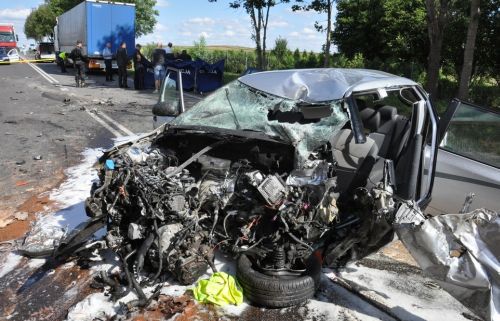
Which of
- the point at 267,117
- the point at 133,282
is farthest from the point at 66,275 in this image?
the point at 267,117

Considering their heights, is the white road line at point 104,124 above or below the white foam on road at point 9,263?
above

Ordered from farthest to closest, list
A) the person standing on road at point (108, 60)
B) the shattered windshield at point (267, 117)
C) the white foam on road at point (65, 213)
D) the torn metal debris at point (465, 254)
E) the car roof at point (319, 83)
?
the person standing on road at point (108, 60), the white foam on road at point (65, 213), the car roof at point (319, 83), the shattered windshield at point (267, 117), the torn metal debris at point (465, 254)

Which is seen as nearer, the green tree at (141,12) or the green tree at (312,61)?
Answer: the green tree at (312,61)

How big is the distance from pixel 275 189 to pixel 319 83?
100 centimetres

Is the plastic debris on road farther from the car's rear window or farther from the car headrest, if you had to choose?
the car's rear window

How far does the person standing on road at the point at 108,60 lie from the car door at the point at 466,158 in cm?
1945

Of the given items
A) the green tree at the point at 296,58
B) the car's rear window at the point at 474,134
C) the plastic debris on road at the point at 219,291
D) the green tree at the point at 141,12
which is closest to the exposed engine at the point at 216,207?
the plastic debris on road at the point at 219,291

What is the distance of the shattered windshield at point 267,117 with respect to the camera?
11.2 feet

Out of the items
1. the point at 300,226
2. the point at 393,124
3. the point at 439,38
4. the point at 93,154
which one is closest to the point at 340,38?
the point at 439,38

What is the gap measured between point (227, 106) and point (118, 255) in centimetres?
159

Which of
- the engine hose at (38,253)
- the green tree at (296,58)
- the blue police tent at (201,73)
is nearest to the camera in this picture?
the engine hose at (38,253)

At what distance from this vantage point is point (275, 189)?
3.29 meters

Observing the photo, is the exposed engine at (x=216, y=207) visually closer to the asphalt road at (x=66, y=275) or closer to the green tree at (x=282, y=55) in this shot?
the asphalt road at (x=66, y=275)

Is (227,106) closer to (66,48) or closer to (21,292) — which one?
(21,292)
